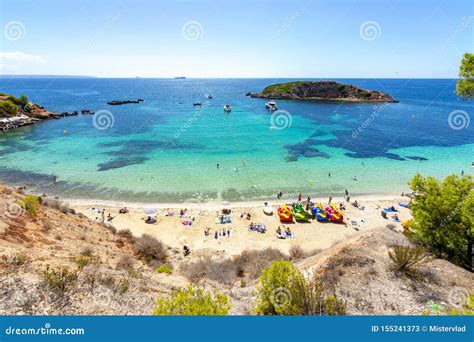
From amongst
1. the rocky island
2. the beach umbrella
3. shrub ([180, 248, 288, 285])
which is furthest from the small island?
shrub ([180, 248, 288, 285])

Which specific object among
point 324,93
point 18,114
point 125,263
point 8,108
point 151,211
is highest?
point 324,93

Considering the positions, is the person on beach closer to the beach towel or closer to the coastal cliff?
the beach towel

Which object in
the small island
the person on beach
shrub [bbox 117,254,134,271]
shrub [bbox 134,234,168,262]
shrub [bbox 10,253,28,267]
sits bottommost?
the person on beach

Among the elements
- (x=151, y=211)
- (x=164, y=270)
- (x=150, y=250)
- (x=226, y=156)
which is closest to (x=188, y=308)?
(x=164, y=270)

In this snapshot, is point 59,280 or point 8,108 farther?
point 8,108

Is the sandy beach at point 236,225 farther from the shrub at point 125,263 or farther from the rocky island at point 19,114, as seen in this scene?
the rocky island at point 19,114

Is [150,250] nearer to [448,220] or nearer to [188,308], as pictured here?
[188,308]
